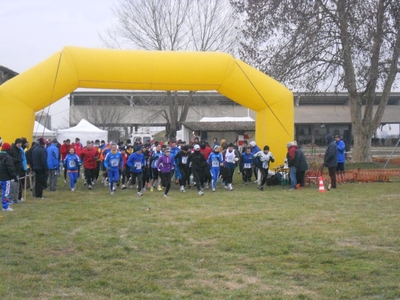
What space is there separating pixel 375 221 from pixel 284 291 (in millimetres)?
5436

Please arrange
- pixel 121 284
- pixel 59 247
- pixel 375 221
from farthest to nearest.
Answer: pixel 375 221
pixel 59 247
pixel 121 284

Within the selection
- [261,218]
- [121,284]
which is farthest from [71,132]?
[121,284]

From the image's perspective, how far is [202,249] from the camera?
8.81 m

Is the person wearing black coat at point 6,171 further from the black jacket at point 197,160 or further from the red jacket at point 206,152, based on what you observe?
the red jacket at point 206,152

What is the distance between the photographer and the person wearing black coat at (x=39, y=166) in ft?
51.0

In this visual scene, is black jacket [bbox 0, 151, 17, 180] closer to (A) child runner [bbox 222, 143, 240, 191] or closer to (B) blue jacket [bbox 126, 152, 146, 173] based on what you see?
(B) blue jacket [bbox 126, 152, 146, 173]

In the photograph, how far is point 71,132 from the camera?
32.6m

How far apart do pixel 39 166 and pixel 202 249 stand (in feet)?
26.7

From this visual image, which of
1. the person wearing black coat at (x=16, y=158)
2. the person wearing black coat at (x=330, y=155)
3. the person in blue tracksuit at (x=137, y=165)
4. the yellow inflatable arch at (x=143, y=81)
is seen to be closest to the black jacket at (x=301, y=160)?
the person wearing black coat at (x=330, y=155)

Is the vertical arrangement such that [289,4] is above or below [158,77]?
above

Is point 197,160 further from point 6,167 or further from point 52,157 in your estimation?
point 6,167

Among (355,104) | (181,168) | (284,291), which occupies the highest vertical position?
(355,104)

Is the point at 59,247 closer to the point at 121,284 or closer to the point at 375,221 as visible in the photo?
the point at 121,284

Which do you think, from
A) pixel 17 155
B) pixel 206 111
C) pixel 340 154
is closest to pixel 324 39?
pixel 340 154
